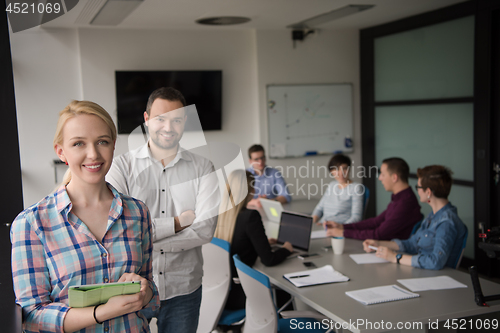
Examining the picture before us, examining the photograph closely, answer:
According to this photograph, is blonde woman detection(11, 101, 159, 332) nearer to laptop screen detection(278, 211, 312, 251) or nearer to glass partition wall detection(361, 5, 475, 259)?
laptop screen detection(278, 211, 312, 251)

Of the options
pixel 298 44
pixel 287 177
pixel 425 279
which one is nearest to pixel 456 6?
pixel 298 44

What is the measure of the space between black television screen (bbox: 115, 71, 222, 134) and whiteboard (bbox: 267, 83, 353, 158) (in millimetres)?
763

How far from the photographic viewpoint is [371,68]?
6199 mm

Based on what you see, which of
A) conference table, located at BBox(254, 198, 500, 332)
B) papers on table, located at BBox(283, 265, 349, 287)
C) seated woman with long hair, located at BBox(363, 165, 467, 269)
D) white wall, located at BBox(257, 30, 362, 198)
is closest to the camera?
conference table, located at BBox(254, 198, 500, 332)

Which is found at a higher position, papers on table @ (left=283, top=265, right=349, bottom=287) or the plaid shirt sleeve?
the plaid shirt sleeve

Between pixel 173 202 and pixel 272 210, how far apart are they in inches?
88.7

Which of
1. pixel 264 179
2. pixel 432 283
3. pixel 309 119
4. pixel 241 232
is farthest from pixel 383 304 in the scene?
pixel 309 119

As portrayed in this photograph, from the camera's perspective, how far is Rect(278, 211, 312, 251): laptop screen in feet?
10.1

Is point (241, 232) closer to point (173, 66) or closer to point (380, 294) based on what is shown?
point (380, 294)

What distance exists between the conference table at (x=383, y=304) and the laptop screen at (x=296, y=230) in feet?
0.75

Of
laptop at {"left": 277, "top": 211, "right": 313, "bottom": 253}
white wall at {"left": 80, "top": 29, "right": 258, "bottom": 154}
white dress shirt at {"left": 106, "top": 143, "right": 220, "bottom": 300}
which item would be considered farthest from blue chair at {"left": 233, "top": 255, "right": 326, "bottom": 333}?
white wall at {"left": 80, "top": 29, "right": 258, "bottom": 154}

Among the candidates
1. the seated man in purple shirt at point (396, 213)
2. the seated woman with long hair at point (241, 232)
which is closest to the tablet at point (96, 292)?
the seated woman with long hair at point (241, 232)

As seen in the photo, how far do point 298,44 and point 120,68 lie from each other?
241 centimetres

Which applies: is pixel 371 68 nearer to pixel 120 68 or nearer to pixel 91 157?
pixel 120 68
